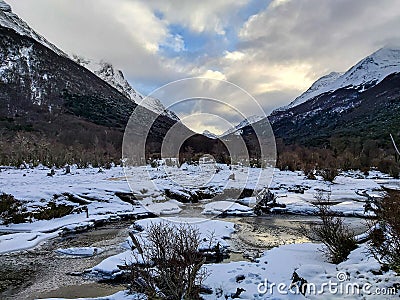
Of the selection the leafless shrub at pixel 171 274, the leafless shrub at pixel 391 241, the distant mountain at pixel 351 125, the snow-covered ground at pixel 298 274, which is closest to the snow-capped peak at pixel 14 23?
the distant mountain at pixel 351 125

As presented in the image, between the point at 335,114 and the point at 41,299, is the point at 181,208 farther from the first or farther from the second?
the point at 335,114

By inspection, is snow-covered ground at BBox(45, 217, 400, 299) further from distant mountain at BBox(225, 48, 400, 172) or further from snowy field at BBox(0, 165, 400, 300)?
distant mountain at BBox(225, 48, 400, 172)

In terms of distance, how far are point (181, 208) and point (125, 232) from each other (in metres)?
5.69

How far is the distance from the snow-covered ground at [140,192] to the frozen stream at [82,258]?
3.25 ft

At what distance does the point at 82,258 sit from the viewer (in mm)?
10906

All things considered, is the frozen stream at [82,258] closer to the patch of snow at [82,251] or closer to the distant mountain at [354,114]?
the patch of snow at [82,251]

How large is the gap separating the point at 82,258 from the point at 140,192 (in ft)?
35.7

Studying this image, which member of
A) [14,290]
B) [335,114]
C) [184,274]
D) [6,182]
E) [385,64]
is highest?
[385,64]

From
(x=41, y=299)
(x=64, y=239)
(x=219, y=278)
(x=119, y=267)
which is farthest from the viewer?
(x=64, y=239)

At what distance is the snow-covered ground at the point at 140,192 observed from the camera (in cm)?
1526

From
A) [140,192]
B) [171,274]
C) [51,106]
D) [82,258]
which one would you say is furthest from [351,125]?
[171,274]

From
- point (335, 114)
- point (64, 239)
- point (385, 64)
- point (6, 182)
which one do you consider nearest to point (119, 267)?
point (64, 239)

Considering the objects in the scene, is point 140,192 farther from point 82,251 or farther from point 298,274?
point 298,274

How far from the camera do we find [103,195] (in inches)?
760
